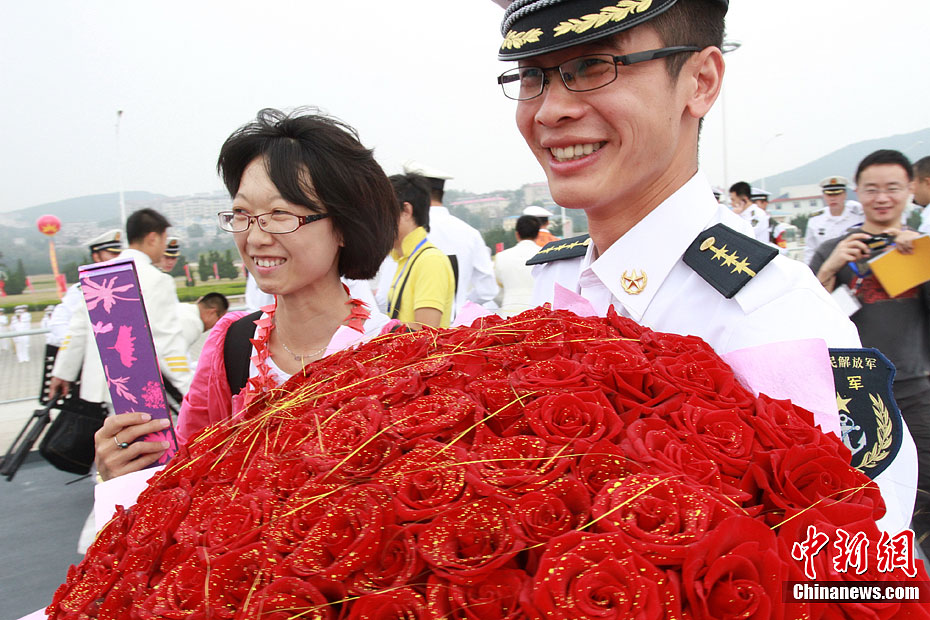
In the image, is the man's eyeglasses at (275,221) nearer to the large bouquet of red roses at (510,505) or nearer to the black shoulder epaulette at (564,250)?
the black shoulder epaulette at (564,250)

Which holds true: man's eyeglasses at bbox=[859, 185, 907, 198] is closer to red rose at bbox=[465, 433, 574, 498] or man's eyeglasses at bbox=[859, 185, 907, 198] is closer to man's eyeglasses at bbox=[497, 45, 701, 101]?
man's eyeglasses at bbox=[497, 45, 701, 101]

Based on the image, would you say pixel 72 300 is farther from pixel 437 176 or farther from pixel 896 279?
pixel 896 279

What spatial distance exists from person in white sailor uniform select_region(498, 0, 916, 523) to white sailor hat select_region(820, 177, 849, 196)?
25.1 feet

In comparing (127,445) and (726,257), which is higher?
(726,257)

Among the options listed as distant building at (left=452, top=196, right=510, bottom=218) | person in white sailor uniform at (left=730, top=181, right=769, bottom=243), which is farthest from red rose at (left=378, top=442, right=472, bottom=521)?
person in white sailor uniform at (left=730, top=181, right=769, bottom=243)

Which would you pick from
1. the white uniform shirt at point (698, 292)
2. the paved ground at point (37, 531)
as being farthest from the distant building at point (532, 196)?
the white uniform shirt at point (698, 292)

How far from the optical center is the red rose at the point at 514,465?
64 centimetres

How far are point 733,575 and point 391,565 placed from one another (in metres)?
0.30

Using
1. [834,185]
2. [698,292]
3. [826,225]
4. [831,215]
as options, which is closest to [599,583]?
[698,292]

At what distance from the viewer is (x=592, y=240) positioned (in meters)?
1.50

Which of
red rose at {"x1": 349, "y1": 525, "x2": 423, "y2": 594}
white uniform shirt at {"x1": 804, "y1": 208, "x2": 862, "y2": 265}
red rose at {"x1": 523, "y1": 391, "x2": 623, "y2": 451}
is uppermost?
red rose at {"x1": 523, "y1": 391, "x2": 623, "y2": 451}

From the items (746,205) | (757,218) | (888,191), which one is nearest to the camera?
(888,191)

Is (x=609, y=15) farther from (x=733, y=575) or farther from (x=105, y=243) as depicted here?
(x=105, y=243)

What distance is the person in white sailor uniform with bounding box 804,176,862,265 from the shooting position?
7535mm
